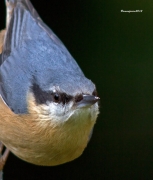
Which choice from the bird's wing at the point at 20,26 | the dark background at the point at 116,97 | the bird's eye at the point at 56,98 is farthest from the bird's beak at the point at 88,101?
the dark background at the point at 116,97

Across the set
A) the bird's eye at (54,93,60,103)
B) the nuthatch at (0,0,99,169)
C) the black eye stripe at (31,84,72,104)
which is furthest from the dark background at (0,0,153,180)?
the bird's eye at (54,93,60,103)

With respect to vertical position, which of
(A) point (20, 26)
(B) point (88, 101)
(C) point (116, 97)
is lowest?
(C) point (116, 97)

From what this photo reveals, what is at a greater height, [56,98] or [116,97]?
[56,98]

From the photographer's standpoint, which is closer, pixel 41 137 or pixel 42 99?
pixel 42 99

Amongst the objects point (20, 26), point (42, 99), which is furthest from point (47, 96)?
point (20, 26)

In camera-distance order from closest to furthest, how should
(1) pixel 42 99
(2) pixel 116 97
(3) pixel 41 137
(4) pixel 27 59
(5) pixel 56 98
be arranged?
→ (5) pixel 56 98
(1) pixel 42 99
(3) pixel 41 137
(4) pixel 27 59
(2) pixel 116 97

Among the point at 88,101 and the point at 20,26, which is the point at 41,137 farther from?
the point at 20,26

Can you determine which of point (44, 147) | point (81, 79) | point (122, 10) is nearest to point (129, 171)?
point (122, 10)
